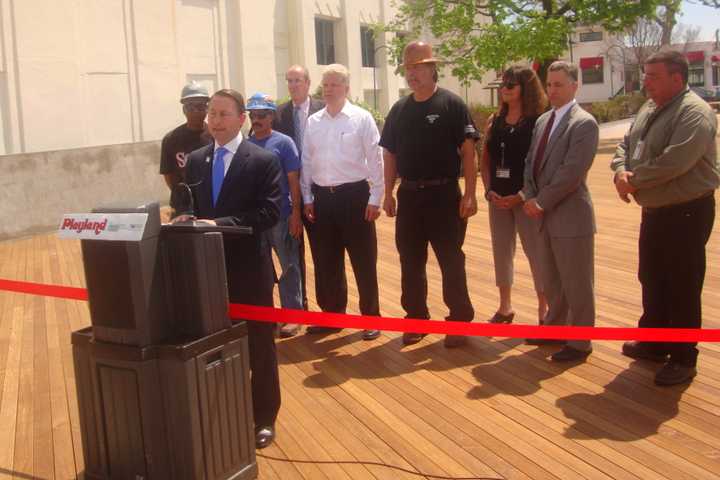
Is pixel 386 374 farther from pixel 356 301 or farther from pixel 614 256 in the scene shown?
pixel 614 256

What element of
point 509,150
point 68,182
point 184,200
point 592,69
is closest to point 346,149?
point 509,150

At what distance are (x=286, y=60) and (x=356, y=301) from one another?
13562 mm

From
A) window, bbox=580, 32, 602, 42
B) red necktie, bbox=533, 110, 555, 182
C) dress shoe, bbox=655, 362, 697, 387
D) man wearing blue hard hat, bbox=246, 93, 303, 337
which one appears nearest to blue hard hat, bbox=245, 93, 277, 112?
man wearing blue hard hat, bbox=246, 93, 303, 337

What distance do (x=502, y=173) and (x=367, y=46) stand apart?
18344mm

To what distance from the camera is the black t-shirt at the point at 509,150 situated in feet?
15.7

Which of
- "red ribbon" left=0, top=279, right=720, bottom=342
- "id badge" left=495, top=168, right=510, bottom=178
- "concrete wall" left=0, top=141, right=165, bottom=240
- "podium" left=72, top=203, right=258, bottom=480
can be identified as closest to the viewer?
"podium" left=72, top=203, right=258, bottom=480

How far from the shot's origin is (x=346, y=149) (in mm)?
4973

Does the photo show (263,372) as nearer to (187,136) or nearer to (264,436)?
(264,436)

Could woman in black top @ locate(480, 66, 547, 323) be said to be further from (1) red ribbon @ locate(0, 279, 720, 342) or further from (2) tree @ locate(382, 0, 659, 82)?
(2) tree @ locate(382, 0, 659, 82)

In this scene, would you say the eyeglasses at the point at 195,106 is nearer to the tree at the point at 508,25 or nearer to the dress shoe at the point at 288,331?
the dress shoe at the point at 288,331

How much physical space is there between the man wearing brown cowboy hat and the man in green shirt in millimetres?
1018

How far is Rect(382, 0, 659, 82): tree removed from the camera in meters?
19.5

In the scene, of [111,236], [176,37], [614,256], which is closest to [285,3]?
[176,37]

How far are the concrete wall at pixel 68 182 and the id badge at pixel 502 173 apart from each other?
7230 millimetres
